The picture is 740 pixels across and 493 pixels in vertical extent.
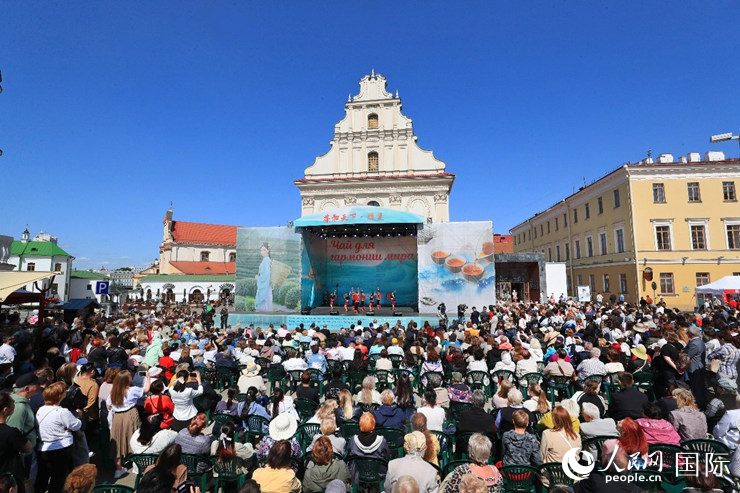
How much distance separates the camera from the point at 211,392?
5.13 meters

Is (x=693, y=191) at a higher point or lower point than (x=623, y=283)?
higher

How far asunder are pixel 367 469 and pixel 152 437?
2555 mm

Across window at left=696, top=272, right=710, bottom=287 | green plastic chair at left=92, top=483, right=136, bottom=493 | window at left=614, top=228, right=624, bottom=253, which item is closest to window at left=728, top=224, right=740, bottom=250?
window at left=696, top=272, right=710, bottom=287

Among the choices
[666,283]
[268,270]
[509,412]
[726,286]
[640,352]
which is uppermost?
[268,270]

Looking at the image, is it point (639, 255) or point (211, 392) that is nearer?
point (211, 392)

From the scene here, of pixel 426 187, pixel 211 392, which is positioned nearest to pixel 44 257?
pixel 426 187

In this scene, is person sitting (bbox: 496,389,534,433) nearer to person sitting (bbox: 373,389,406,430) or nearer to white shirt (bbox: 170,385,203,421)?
person sitting (bbox: 373,389,406,430)

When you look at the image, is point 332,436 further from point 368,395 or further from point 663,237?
point 663,237

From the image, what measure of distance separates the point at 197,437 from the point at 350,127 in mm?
32022

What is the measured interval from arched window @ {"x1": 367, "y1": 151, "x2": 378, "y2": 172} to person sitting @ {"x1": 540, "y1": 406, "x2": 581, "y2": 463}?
100 ft

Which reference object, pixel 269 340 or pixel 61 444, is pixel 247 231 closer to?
pixel 269 340

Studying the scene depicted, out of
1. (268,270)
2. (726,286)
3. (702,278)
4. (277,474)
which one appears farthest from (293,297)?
(702,278)

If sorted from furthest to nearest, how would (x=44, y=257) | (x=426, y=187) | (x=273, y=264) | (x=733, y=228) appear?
(x=44, y=257) → (x=426, y=187) → (x=733, y=228) → (x=273, y=264)

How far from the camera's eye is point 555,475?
317 centimetres
